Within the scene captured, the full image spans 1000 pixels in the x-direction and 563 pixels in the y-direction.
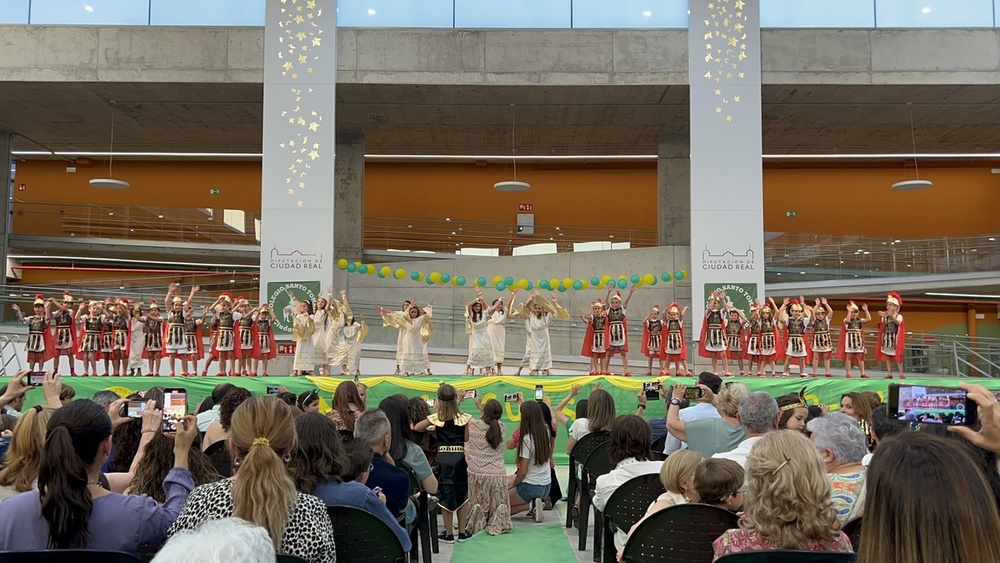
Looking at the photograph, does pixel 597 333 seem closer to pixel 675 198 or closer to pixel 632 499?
pixel 675 198

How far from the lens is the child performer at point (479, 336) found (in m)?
13.7

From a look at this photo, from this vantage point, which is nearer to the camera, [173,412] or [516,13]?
[173,412]

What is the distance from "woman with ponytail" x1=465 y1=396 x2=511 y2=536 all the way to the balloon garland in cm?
1077

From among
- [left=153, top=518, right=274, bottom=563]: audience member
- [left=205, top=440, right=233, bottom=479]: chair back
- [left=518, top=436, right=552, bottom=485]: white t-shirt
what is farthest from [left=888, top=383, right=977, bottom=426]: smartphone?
[left=518, top=436, right=552, bottom=485]: white t-shirt

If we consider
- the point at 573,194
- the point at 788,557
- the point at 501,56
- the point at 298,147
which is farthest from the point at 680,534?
the point at 573,194

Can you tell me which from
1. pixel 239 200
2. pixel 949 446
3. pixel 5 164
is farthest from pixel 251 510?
pixel 239 200

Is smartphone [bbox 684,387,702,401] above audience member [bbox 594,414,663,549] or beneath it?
above

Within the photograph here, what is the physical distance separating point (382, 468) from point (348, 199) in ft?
50.3

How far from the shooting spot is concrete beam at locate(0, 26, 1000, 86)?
50.4 feet

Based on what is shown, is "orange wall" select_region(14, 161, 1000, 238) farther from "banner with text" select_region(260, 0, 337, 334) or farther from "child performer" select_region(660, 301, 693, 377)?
"child performer" select_region(660, 301, 693, 377)

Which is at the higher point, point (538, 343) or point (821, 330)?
point (821, 330)

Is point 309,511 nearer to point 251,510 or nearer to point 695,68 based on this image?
point 251,510

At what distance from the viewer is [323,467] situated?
301 centimetres

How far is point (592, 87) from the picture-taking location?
15.8 meters
